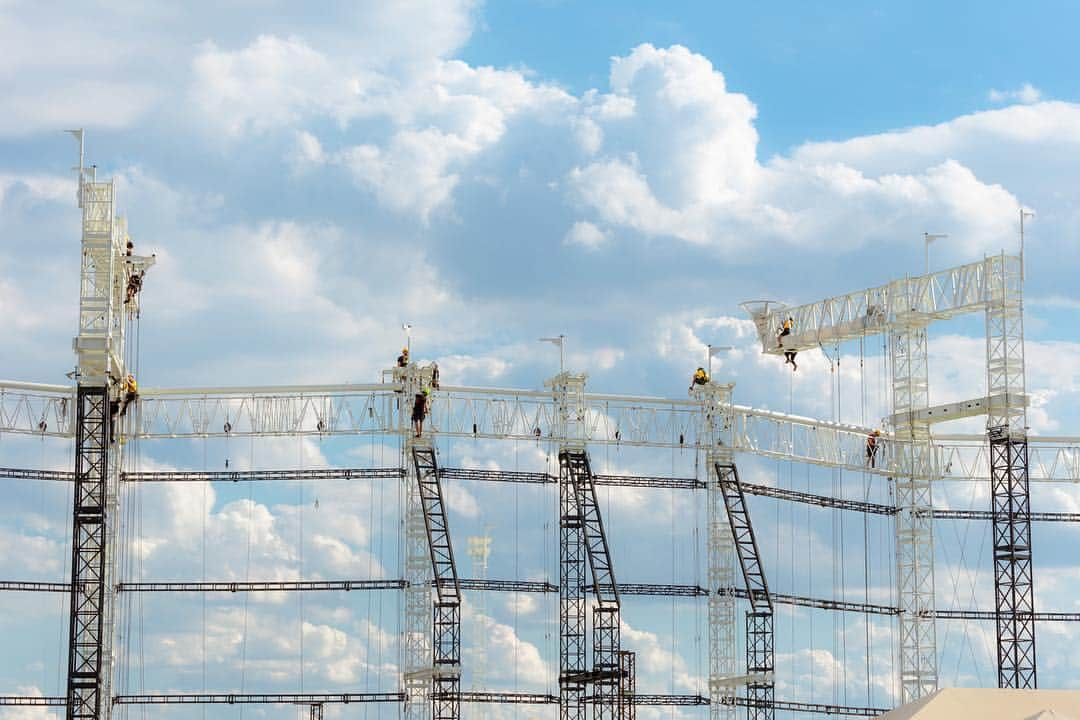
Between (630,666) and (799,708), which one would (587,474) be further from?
(799,708)

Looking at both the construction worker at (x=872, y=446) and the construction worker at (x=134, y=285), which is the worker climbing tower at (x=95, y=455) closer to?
the construction worker at (x=134, y=285)

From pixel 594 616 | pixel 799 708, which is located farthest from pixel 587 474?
pixel 799 708

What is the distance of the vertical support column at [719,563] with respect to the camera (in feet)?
293

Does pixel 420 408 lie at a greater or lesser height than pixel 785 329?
lesser

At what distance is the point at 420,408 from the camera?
8294 cm

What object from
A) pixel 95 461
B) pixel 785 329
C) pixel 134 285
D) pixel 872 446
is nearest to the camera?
pixel 95 461

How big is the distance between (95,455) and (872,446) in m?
37.9

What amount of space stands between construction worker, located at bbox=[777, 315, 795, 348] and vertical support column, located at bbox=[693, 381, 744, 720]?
236 inches

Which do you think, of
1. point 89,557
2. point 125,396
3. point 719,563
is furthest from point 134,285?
point 719,563

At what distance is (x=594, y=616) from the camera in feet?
281

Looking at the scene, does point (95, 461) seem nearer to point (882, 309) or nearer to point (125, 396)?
point (125, 396)

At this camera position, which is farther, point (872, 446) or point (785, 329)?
point (872, 446)

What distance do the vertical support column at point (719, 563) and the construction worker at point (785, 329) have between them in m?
5.99

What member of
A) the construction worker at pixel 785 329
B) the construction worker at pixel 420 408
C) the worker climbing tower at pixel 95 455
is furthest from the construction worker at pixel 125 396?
the construction worker at pixel 785 329
